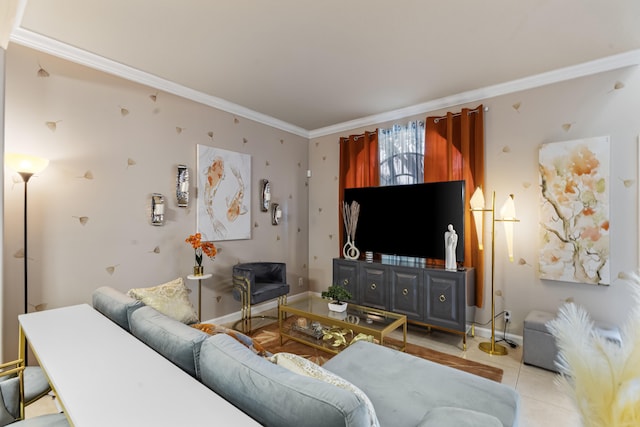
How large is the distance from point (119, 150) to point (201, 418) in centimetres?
287

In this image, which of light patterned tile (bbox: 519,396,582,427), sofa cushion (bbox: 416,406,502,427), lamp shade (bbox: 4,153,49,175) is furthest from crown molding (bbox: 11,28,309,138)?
light patterned tile (bbox: 519,396,582,427)

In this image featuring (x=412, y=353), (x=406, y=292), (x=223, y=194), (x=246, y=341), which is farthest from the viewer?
(x=223, y=194)

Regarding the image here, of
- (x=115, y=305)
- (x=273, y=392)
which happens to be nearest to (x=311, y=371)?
(x=273, y=392)

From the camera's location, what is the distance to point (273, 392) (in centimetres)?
97

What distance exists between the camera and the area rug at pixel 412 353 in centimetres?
265

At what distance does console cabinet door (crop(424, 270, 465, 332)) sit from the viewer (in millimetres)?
3086

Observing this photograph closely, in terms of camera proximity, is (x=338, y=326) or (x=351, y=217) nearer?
(x=338, y=326)

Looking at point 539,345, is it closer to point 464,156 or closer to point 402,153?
point 464,156

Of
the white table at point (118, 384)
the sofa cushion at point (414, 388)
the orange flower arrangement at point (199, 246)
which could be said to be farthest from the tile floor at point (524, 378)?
the orange flower arrangement at point (199, 246)

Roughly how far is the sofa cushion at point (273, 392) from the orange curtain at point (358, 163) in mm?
3338

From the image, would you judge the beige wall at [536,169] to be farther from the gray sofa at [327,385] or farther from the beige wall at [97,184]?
the beige wall at [97,184]

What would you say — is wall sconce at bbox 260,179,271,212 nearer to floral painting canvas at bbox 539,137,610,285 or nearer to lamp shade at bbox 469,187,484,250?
lamp shade at bbox 469,187,484,250

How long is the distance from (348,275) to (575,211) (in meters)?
2.47

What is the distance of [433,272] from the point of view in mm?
3244
